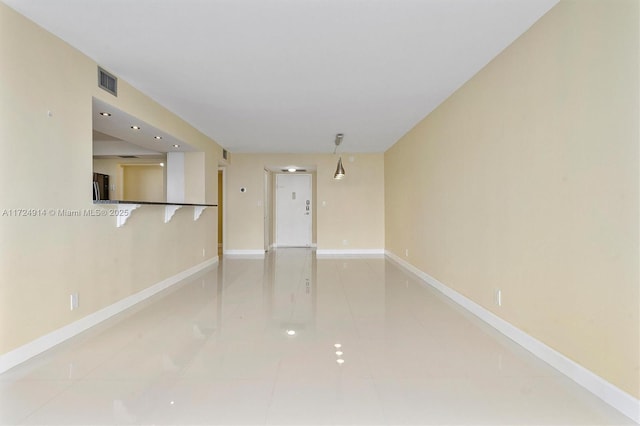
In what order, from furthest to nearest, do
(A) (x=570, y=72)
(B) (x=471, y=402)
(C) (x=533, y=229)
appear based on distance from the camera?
(C) (x=533, y=229)
(A) (x=570, y=72)
(B) (x=471, y=402)

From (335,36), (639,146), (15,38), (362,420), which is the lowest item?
(362,420)

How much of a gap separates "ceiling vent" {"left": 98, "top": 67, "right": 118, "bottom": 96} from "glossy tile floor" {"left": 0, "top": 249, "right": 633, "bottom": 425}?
6.94ft

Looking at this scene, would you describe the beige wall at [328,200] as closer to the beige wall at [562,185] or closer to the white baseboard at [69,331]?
the white baseboard at [69,331]

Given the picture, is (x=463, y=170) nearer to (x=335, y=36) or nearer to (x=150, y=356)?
(x=335, y=36)

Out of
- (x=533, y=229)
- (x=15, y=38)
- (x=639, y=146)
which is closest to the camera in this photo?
(x=639, y=146)

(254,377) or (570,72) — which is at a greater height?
(570,72)

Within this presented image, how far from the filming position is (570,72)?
2.07 meters

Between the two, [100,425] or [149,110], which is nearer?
[100,425]

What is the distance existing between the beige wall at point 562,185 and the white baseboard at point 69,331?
3.45m

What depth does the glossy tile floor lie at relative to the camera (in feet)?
5.71

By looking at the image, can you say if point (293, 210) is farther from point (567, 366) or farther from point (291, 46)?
point (567, 366)

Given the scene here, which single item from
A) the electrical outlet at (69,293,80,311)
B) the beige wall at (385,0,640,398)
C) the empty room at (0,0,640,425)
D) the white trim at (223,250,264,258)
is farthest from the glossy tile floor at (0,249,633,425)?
the white trim at (223,250,264,258)

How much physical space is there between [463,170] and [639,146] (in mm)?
1994

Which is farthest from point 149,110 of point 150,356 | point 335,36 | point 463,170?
point 463,170
